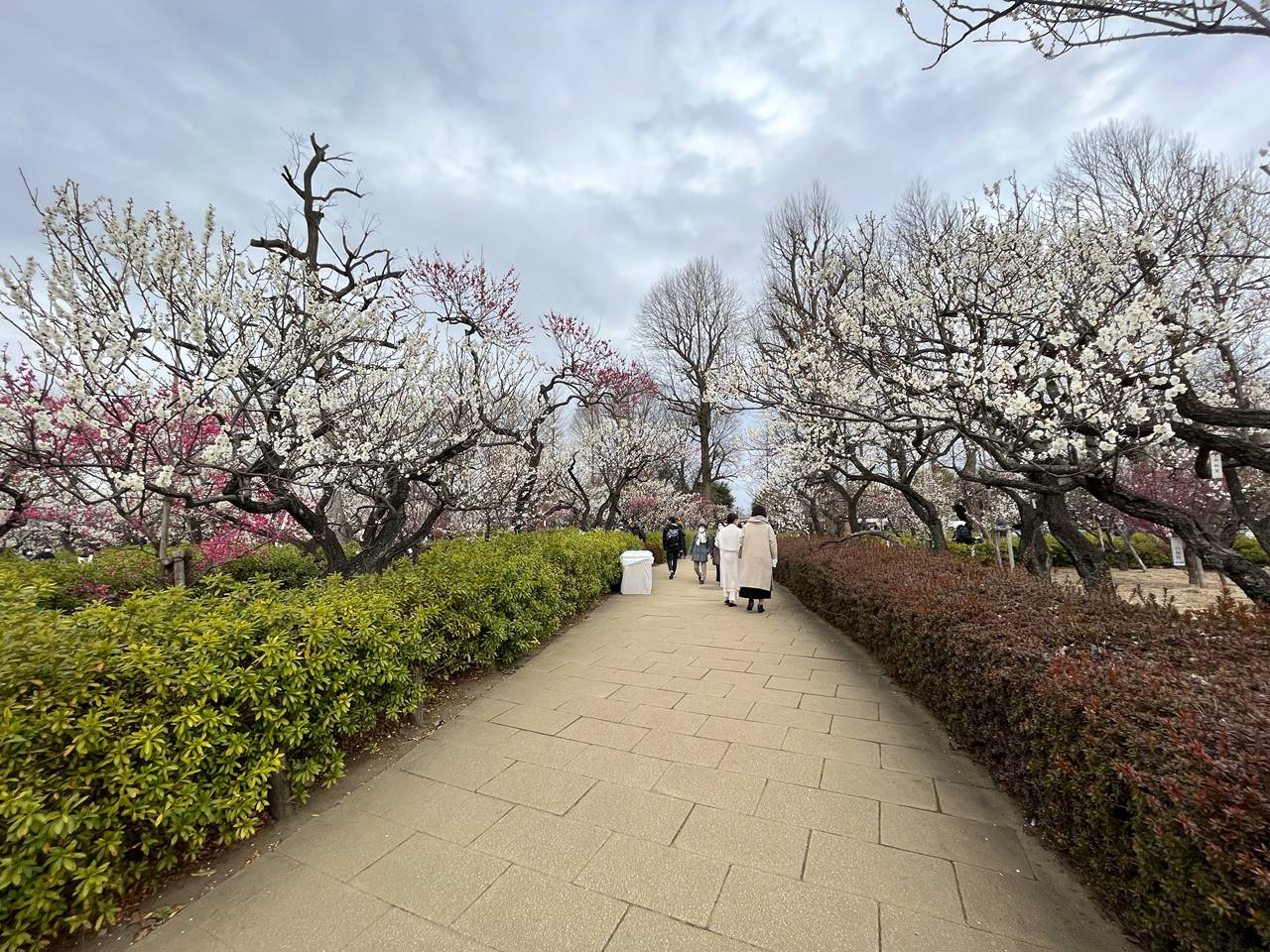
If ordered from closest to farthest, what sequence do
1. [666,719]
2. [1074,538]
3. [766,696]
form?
1. [666,719]
2. [766,696]
3. [1074,538]

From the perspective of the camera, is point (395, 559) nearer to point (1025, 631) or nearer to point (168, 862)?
point (168, 862)

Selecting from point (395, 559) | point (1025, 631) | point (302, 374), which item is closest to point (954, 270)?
point (1025, 631)

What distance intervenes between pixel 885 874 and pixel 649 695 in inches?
88.8

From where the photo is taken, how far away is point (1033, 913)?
193 cm

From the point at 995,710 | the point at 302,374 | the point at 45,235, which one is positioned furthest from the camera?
the point at 302,374

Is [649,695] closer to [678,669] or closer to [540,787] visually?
[678,669]

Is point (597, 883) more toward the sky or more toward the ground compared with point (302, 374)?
more toward the ground

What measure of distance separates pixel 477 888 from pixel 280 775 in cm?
122

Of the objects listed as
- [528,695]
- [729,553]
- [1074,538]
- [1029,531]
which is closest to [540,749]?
[528,695]

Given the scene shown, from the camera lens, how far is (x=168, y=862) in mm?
2014

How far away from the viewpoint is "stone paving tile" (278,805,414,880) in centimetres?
225

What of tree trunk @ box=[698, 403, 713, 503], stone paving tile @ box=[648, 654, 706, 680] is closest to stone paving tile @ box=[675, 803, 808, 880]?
Answer: stone paving tile @ box=[648, 654, 706, 680]

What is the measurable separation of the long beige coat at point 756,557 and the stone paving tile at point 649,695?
3.57 metres

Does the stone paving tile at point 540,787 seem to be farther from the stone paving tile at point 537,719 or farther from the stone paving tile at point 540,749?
the stone paving tile at point 537,719
